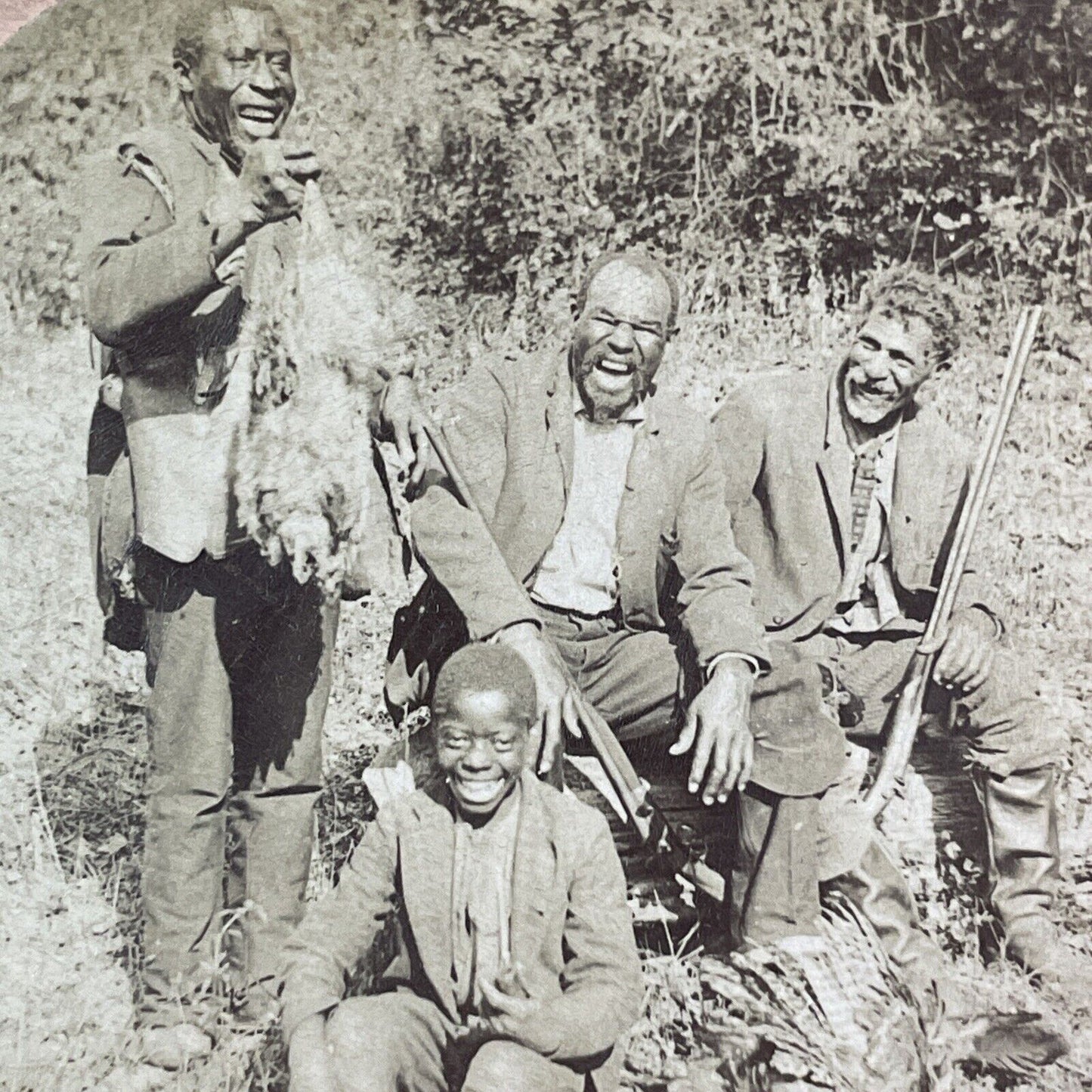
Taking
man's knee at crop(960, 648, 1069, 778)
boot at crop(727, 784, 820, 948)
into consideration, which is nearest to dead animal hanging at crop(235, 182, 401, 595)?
boot at crop(727, 784, 820, 948)

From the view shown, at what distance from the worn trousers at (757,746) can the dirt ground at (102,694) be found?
0.46 m

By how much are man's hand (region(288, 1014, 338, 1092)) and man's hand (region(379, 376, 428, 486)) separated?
1237mm

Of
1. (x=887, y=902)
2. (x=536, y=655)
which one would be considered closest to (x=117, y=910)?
(x=536, y=655)

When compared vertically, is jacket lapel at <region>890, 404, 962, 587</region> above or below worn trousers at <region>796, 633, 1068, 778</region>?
above

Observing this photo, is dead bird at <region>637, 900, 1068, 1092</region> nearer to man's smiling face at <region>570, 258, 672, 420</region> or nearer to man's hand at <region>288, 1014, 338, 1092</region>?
man's hand at <region>288, 1014, 338, 1092</region>

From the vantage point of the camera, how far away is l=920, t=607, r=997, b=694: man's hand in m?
3.76

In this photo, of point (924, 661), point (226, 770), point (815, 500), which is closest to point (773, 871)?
point (924, 661)

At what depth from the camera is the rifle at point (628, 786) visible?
3533 millimetres

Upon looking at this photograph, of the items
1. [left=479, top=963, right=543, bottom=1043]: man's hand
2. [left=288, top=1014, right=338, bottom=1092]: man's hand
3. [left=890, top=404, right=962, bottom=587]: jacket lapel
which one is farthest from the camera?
[left=890, top=404, right=962, bottom=587]: jacket lapel

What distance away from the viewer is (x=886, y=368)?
377 cm

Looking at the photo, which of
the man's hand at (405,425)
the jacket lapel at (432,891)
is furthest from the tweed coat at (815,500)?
the jacket lapel at (432,891)

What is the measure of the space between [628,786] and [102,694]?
4.25 ft

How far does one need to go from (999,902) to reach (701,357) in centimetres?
152

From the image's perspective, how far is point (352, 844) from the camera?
11.9ft
